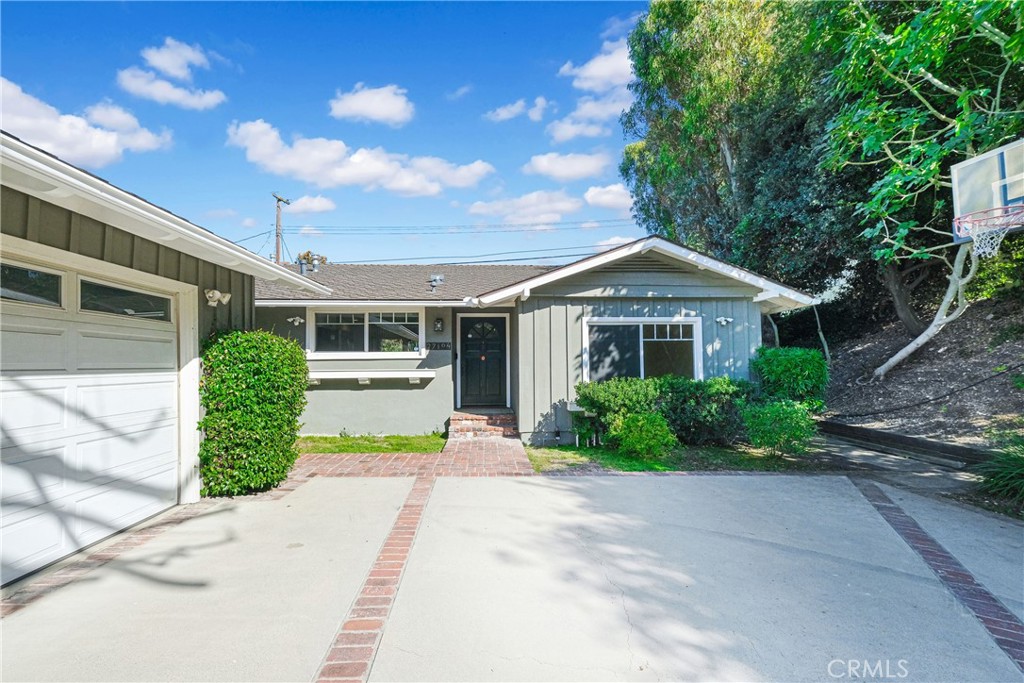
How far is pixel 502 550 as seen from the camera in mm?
3734

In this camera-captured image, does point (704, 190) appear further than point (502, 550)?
Yes

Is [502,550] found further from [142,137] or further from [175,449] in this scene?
[142,137]

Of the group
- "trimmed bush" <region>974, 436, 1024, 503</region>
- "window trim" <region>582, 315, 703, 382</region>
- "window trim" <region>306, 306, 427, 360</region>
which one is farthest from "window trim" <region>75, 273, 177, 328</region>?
"trimmed bush" <region>974, 436, 1024, 503</region>

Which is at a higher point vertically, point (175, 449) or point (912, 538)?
point (175, 449)

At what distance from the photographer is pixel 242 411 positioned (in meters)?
4.96

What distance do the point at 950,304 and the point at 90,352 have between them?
15129mm

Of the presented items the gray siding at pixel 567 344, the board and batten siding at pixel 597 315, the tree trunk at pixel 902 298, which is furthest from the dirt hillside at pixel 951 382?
the board and batten siding at pixel 597 315

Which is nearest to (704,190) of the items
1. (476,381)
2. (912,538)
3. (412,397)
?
(476,381)

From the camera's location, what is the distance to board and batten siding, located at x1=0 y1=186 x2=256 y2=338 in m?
3.10

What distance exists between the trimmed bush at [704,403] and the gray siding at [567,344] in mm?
515

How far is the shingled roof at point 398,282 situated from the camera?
8875 millimetres

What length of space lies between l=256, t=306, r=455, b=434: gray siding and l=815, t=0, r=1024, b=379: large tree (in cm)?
802

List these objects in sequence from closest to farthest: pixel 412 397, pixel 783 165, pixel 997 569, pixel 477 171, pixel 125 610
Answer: pixel 125 610, pixel 997 569, pixel 412 397, pixel 783 165, pixel 477 171

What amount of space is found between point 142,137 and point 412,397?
897 cm
